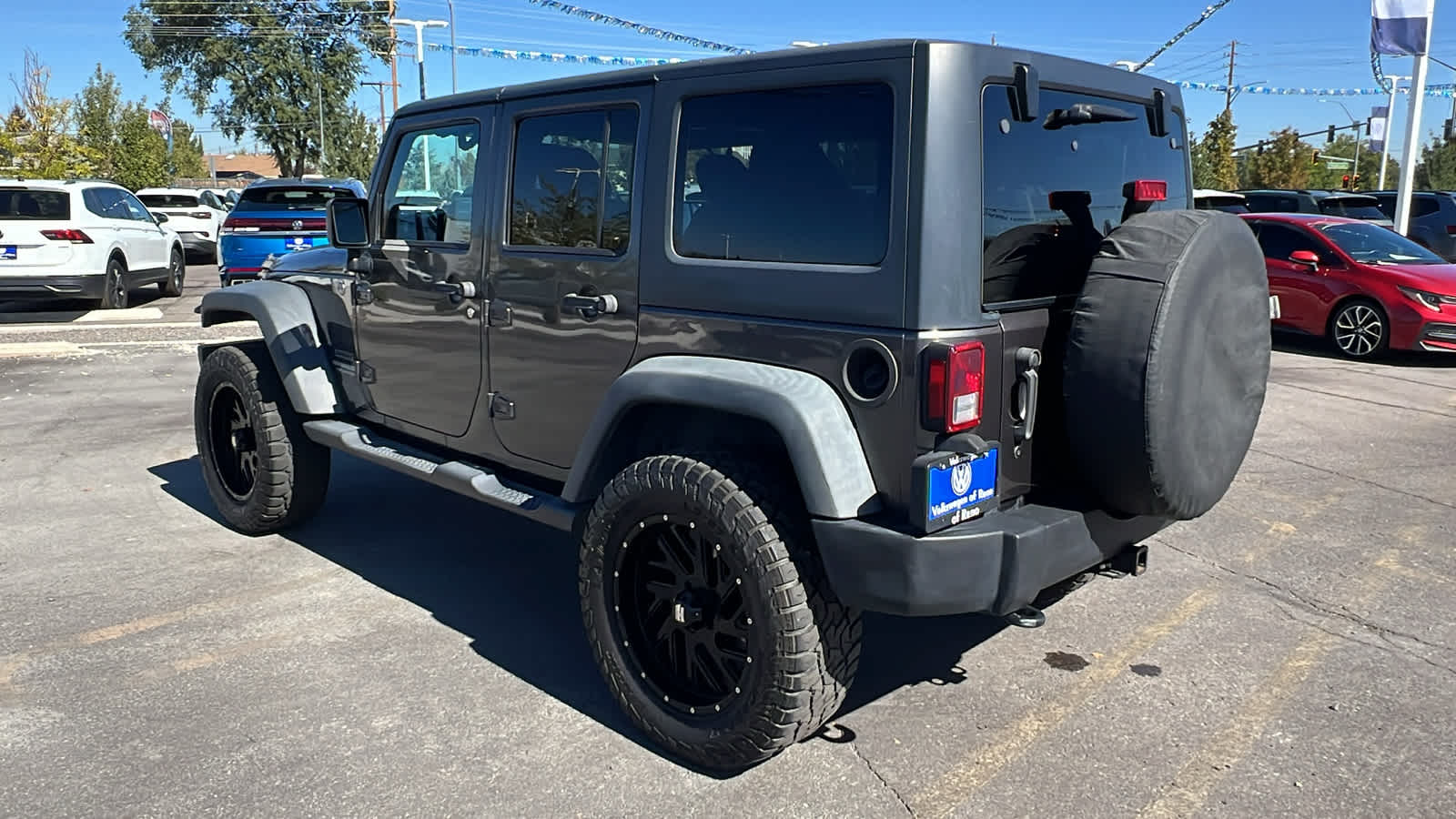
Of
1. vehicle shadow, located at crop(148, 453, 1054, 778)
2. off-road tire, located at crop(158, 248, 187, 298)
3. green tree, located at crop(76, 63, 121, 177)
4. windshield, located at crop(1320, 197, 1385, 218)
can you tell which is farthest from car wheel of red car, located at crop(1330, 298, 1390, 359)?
green tree, located at crop(76, 63, 121, 177)

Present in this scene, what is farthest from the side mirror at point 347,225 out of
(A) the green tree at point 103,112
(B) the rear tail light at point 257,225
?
(A) the green tree at point 103,112

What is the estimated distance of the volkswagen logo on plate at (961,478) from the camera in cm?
268

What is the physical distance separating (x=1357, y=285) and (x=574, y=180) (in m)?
9.82

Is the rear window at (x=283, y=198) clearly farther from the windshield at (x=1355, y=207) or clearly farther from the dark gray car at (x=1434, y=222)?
the dark gray car at (x=1434, y=222)

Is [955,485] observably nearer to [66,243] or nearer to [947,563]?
[947,563]

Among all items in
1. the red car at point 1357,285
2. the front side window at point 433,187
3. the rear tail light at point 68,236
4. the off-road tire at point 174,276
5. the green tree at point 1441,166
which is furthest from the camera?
the green tree at point 1441,166

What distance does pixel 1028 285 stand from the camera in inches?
118

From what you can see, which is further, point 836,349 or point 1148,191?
point 1148,191

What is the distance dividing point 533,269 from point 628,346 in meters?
0.56

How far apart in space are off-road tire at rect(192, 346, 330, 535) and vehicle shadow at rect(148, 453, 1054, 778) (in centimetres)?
21

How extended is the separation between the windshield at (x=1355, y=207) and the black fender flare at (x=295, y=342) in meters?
17.9

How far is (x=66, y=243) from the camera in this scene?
12.5m

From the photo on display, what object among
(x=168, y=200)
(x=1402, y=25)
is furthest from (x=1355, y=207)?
(x=168, y=200)

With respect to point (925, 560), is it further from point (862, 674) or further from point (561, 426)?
point (561, 426)
